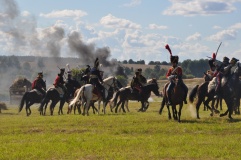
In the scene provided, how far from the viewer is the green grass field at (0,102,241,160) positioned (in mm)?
15805

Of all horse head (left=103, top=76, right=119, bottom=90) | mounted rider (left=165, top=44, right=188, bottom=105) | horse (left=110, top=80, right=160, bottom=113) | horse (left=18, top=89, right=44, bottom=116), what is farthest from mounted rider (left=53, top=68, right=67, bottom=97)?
mounted rider (left=165, top=44, right=188, bottom=105)

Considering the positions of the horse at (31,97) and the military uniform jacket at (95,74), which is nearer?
the military uniform jacket at (95,74)

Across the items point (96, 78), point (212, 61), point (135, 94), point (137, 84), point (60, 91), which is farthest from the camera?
point (60, 91)

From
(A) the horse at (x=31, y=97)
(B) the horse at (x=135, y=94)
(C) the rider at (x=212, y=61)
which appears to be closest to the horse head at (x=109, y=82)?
(B) the horse at (x=135, y=94)

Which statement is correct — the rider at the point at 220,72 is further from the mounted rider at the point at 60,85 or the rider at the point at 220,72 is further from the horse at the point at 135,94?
the mounted rider at the point at 60,85

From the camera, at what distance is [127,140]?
1873 cm

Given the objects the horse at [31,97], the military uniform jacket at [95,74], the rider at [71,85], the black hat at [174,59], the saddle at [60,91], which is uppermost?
the black hat at [174,59]

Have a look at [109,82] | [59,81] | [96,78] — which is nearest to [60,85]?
[59,81]

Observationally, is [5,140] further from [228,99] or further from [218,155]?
[228,99]

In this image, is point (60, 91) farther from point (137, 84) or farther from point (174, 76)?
point (174, 76)

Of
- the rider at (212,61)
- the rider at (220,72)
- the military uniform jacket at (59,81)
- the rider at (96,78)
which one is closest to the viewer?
the rider at (220,72)

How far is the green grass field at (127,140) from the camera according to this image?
15.8m

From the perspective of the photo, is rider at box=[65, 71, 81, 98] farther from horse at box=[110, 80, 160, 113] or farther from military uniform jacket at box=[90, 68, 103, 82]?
military uniform jacket at box=[90, 68, 103, 82]

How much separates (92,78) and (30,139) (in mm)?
→ 13880
